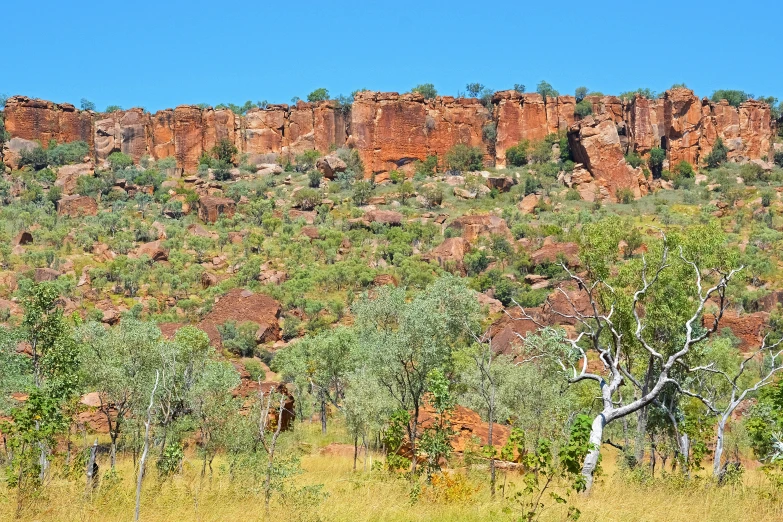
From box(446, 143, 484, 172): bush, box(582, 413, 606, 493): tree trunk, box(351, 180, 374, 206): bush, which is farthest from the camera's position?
box(446, 143, 484, 172): bush

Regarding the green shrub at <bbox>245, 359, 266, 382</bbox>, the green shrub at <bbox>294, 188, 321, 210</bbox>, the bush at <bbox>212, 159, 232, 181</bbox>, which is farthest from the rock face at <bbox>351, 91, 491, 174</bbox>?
the green shrub at <bbox>245, 359, 266, 382</bbox>

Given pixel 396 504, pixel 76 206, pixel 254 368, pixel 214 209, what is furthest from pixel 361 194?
pixel 396 504

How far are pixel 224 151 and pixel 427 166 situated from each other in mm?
19430

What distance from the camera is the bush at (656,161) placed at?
268ft

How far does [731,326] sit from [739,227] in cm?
2074

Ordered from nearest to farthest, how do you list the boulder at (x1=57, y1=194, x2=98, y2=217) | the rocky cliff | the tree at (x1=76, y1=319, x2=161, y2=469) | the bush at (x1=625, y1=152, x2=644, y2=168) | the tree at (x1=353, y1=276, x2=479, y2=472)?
the tree at (x1=353, y1=276, x2=479, y2=472)
the tree at (x1=76, y1=319, x2=161, y2=469)
the boulder at (x1=57, y1=194, x2=98, y2=217)
the bush at (x1=625, y1=152, x2=644, y2=168)
the rocky cliff

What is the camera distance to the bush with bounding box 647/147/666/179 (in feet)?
268

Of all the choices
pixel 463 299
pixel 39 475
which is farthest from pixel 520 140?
pixel 39 475

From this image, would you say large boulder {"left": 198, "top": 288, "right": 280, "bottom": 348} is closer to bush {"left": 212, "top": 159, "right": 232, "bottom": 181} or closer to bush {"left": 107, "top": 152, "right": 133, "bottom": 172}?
bush {"left": 212, "top": 159, "right": 232, "bottom": 181}

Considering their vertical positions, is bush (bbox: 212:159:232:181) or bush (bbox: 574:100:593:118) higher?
bush (bbox: 574:100:593:118)

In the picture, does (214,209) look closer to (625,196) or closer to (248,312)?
(248,312)

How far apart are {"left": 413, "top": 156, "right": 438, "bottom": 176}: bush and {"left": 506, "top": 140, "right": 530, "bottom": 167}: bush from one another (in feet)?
22.9

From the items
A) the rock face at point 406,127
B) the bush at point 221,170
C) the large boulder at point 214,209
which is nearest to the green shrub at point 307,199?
the large boulder at point 214,209

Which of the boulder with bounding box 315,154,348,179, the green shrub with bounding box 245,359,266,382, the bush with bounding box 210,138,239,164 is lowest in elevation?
the green shrub with bounding box 245,359,266,382
